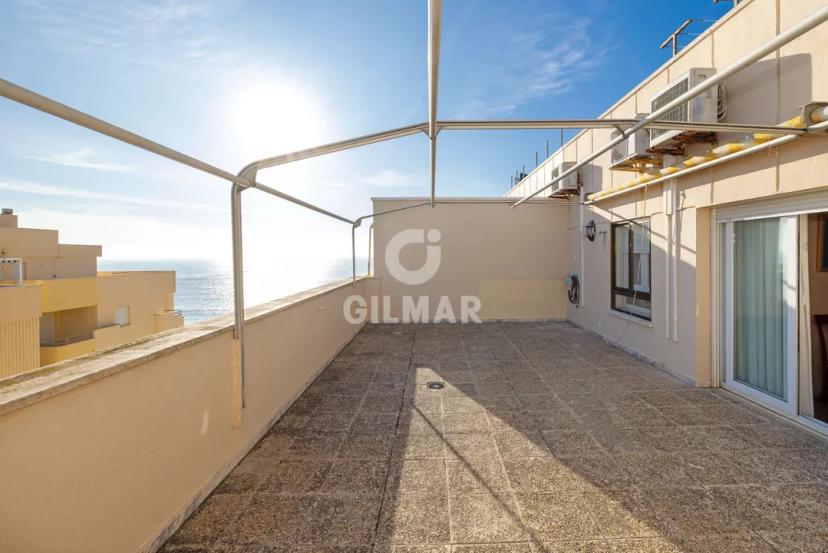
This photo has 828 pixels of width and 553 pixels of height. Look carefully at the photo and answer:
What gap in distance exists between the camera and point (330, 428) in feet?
9.34

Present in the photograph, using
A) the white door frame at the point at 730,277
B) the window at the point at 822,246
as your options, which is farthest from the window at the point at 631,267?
the window at the point at 822,246

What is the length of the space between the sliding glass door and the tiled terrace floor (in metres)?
0.27

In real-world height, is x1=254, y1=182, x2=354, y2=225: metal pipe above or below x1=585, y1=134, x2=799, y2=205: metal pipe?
below

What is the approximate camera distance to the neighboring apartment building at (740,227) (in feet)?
8.94

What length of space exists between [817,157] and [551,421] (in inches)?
104

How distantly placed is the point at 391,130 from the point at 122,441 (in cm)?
252

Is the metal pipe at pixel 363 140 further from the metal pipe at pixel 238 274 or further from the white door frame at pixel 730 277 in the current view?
the white door frame at pixel 730 277

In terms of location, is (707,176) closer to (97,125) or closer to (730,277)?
(730,277)

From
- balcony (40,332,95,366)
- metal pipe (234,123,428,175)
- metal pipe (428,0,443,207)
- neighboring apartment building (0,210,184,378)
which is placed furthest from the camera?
balcony (40,332,95,366)

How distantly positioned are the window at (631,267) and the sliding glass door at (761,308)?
1.11 meters

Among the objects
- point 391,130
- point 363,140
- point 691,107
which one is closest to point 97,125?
point 363,140

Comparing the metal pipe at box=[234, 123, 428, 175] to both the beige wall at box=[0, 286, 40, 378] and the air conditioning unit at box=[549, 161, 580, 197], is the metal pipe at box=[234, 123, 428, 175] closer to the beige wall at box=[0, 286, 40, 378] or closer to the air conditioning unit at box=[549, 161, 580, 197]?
the air conditioning unit at box=[549, 161, 580, 197]

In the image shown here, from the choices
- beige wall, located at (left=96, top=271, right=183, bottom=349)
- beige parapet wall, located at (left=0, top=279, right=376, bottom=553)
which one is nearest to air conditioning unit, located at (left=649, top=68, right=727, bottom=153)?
beige parapet wall, located at (left=0, top=279, right=376, bottom=553)

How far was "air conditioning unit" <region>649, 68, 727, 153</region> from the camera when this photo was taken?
3117 mm
